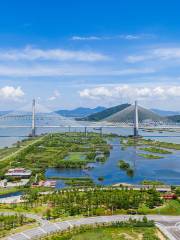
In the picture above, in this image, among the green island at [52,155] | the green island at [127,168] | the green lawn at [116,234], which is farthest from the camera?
the green island at [52,155]

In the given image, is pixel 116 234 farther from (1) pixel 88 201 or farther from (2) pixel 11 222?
(2) pixel 11 222

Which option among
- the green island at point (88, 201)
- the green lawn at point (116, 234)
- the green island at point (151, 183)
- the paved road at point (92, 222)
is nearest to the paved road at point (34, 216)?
the paved road at point (92, 222)

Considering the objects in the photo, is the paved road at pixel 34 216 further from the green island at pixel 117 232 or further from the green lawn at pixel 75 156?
the green lawn at pixel 75 156

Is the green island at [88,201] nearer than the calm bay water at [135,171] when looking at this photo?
Yes

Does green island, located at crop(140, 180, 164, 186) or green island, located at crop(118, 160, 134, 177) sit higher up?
green island, located at crop(118, 160, 134, 177)

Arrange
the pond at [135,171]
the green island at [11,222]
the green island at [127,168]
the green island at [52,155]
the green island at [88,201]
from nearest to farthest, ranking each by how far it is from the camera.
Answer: the green island at [11,222] < the green island at [88,201] < the pond at [135,171] < the green island at [127,168] < the green island at [52,155]

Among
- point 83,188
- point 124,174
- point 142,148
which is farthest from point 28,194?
point 142,148

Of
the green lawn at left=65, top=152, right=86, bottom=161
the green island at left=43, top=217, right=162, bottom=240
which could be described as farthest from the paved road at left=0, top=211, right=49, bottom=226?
the green lawn at left=65, top=152, right=86, bottom=161

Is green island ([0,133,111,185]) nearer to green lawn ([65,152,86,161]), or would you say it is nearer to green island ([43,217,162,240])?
green lawn ([65,152,86,161])
